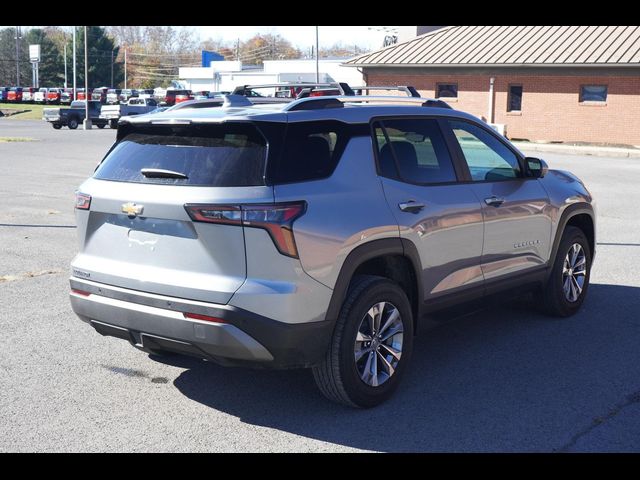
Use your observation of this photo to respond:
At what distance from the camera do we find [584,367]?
5840 mm

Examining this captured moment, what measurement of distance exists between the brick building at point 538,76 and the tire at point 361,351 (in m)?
30.6

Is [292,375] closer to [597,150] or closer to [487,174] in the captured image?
[487,174]

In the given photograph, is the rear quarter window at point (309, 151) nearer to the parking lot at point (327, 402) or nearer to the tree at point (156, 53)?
the parking lot at point (327, 402)

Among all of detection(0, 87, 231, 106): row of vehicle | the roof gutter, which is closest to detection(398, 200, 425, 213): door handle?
the roof gutter

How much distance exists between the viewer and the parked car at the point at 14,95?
84438mm

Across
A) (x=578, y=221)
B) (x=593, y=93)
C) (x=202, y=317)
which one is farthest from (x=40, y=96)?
(x=202, y=317)

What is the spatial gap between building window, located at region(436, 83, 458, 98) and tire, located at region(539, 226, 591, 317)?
3258 centimetres

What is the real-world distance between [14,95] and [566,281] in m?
86.2

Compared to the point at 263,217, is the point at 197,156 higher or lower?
higher

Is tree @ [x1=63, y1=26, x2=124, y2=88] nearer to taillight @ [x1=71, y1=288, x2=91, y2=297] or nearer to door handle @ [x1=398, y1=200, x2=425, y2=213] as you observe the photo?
taillight @ [x1=71, y1=288, x2=91, y2=297]

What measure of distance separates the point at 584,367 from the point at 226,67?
89444 millimetres

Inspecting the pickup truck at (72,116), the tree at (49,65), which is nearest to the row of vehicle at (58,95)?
the tree at (49,65)

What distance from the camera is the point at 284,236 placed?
446cm

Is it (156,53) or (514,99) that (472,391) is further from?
(156,53)
